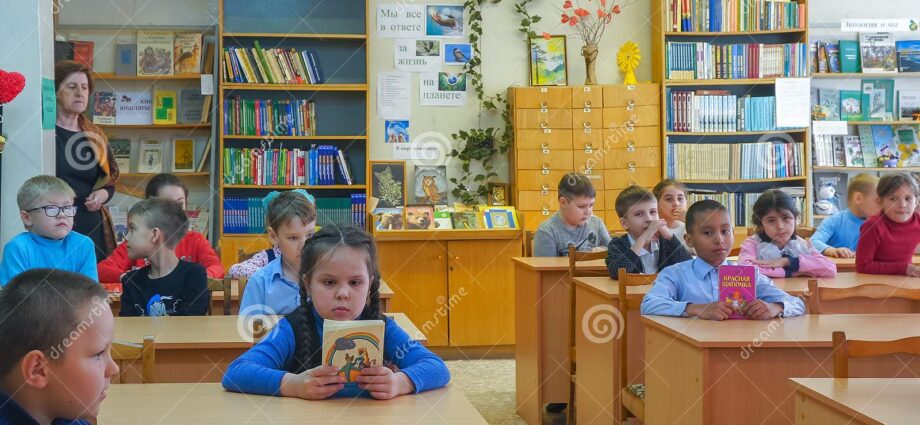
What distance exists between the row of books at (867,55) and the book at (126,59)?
16.4 feet

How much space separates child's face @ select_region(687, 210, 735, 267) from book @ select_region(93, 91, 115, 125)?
4870 millimetres

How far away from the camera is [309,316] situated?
2389 mm

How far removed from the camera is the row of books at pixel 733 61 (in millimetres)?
7328

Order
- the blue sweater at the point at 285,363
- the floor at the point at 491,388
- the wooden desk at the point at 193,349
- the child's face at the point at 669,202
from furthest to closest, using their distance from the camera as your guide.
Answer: the child's face at the point at 669,202 → the floor at the point at 491,388 → the wooden desk at the point at 193,349 → the blue sweater at the point at 285,363

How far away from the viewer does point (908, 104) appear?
25.1 feet

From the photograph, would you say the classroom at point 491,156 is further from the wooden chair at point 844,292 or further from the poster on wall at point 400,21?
the wooden chair at point 844,292

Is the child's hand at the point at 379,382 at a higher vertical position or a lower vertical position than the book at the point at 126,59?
lower

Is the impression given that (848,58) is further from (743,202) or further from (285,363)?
(285,363)

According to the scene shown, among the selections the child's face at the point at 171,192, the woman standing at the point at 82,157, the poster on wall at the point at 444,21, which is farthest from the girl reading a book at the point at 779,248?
the poster on wall at the point at 444,21

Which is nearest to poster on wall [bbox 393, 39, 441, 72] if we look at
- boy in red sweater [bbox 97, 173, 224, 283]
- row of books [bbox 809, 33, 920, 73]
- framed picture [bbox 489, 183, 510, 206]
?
framed picture [bbox 489, 183, 510, 206]

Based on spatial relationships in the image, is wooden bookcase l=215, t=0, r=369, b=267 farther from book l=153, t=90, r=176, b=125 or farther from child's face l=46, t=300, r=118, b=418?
child's face l=46, t=300, r=118, b=418

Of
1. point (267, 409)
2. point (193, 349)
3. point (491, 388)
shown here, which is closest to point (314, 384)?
point (267, 409)

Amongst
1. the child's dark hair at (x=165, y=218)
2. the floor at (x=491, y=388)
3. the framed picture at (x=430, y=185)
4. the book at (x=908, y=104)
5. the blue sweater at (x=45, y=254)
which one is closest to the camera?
the blue sweater at (x=45, y=254)

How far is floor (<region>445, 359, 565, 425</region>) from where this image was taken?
16.5 feet
